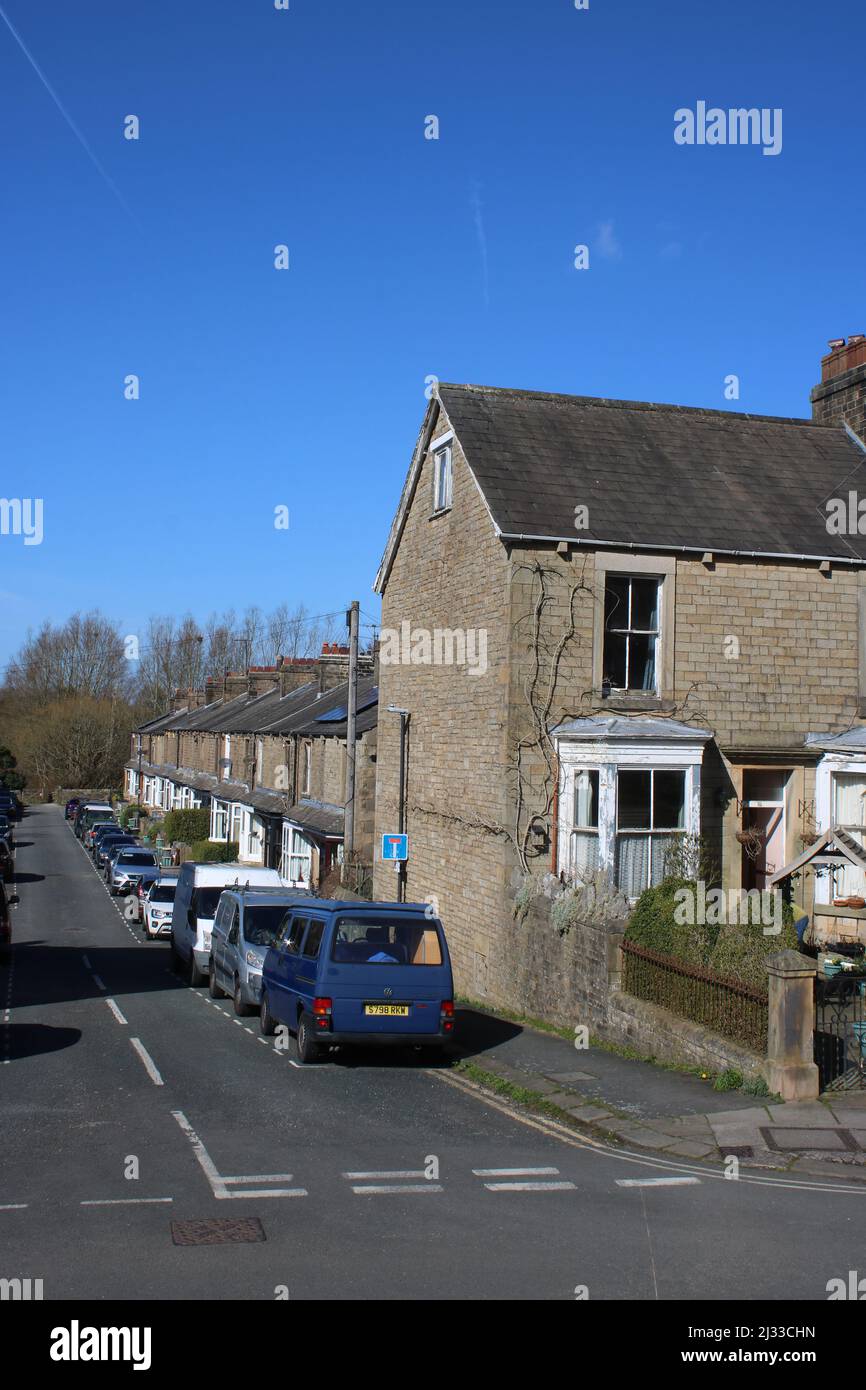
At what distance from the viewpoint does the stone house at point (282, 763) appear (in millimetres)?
33062

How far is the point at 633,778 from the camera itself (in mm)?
18547

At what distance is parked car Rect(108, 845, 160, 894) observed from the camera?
145ft

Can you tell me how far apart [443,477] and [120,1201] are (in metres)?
15.5

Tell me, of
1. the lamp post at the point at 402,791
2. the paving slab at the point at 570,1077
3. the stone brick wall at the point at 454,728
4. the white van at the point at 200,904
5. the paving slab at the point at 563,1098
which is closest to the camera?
the paving slab at the point at 563,1098

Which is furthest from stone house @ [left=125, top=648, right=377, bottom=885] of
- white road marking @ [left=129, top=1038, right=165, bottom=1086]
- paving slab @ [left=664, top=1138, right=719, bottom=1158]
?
paving slab @ [left=664, top=1138, right=719, bottom=1158]

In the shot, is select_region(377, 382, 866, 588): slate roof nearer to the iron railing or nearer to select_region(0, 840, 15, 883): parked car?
the iron railing

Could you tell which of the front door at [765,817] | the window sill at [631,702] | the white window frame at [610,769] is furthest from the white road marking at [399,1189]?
the front door at [765,817]

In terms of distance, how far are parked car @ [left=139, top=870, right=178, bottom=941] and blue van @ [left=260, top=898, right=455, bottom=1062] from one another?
19661mm

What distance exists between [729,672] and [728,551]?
1.91 meters

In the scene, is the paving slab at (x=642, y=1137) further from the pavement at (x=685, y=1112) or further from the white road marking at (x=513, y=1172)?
the white road marking at (x=513, y=1172)

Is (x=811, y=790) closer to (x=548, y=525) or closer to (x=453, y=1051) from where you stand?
(x=548, y=525)

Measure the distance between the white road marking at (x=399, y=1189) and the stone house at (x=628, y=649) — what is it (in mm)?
8820

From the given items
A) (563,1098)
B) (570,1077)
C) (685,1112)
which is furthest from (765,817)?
(685,1112)
